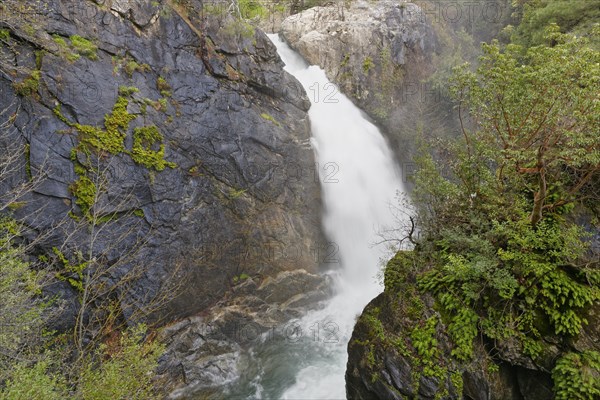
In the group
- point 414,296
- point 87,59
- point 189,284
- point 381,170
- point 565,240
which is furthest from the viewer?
point 381,170

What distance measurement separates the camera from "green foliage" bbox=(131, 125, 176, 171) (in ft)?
33.0

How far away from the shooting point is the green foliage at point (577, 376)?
4898 mm

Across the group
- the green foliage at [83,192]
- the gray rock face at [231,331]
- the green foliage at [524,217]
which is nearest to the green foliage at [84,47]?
the green foliage at [83,192]

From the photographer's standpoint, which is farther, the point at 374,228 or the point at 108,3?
the point at 374,228

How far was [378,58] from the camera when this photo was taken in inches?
829

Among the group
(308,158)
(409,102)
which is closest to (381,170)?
(308,158)

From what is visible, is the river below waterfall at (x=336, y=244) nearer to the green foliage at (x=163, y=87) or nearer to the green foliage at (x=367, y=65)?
the green foliage at (x=367, y=65)

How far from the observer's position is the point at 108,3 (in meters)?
10.1

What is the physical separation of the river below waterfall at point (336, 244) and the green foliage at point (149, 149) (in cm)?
705

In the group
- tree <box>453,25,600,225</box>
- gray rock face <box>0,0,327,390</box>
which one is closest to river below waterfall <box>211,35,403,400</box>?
gray rock face <box>0,0,327,390</box>

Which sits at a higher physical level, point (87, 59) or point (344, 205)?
point (87, 59)

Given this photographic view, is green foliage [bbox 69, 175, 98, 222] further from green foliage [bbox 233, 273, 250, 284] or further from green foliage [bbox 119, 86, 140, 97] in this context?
green foliage [bbox 233, 273, 250, 284]

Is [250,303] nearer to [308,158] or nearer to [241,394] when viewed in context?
[241,394]

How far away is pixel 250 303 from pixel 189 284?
7.92 ft
